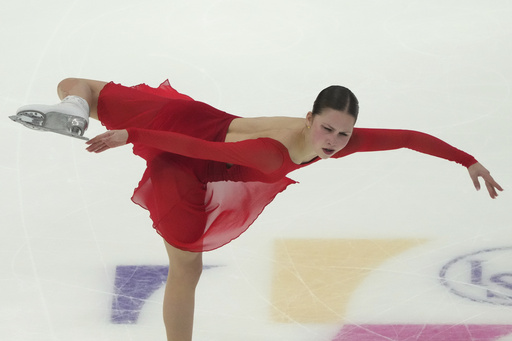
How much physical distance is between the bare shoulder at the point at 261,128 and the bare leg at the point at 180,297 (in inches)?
20.4

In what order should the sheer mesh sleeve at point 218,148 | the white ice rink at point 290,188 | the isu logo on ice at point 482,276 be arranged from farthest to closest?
the isu logo on ice at point 482,276, the white ice rink at point 290,188, the sheer mesh sleeve at point 218,148

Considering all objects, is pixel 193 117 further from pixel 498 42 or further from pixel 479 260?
pixel 498 42

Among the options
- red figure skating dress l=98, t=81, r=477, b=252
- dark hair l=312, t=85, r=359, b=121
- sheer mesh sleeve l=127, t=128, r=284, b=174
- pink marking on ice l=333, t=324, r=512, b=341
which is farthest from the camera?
pink marking on ice l=333, t=324, r=512, b=341

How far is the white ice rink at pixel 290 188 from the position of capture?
3.93 metres

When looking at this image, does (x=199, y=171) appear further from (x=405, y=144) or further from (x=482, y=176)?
(x=482, y=176)

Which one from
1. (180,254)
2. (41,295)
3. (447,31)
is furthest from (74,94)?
(447,31)

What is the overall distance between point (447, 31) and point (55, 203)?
3.23 m

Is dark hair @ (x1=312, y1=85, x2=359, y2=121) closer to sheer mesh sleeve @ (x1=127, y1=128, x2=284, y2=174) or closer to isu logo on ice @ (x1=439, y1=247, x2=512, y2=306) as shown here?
sheer mesh sleeve @ (x1=127, y1=128, x2=284, y2=174)

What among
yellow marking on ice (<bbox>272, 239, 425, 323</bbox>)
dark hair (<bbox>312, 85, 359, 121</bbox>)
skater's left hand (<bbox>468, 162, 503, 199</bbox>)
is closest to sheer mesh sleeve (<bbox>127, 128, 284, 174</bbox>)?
dark hair (<bbox>312, 85, 359, 121</bbox>)

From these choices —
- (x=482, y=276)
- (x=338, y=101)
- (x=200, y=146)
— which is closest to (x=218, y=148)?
(x=200, y=146)

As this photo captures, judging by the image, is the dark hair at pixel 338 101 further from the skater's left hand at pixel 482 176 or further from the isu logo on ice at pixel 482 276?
the isu logo on ice at pixel 482 276

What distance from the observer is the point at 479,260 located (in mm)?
4246

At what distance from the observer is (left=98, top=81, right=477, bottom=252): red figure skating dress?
3.40 m

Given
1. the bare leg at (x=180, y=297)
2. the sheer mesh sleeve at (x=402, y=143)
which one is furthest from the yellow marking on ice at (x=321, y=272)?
the sheer mesh sleeve at (x=402, y=143)
